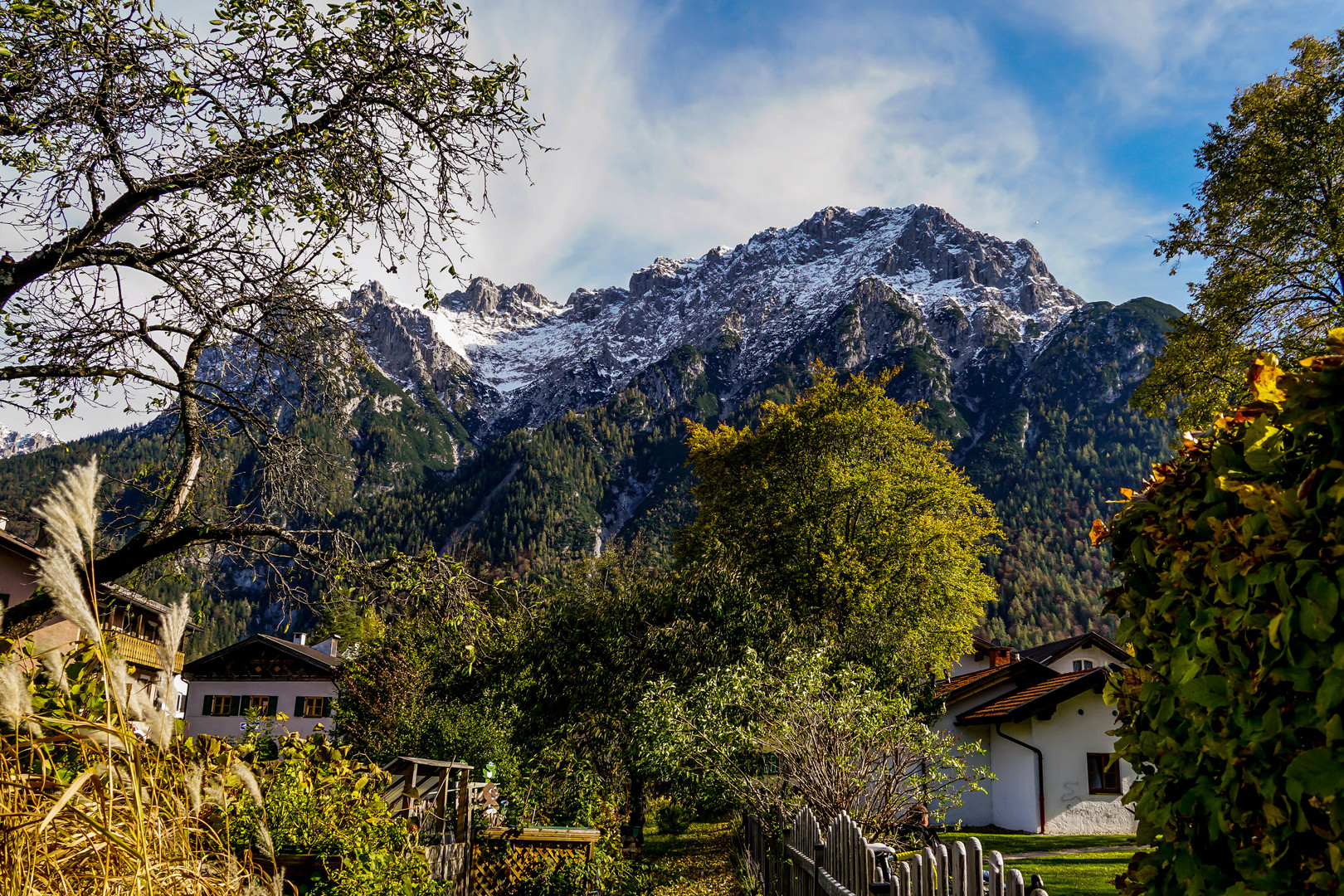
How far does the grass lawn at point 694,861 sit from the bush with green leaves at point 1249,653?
35.6 ft

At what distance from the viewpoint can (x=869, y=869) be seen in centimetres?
473

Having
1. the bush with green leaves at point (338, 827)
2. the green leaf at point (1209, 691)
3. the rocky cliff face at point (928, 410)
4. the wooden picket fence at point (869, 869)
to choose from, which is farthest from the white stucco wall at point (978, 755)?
the rocky cliff face at point (928, 410)

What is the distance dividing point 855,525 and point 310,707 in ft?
130

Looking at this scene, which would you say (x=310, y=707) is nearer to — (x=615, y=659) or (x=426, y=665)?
(x=426, y=665)

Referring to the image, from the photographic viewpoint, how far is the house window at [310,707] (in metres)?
47.0

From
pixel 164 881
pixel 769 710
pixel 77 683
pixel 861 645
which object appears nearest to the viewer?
pixel 164 881

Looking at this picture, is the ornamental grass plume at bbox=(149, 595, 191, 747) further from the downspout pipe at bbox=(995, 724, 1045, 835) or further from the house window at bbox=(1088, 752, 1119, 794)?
the house window at bbox=(1088, 752, 1119, 794)

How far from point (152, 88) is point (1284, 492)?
543cm

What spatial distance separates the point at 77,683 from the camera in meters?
3.26

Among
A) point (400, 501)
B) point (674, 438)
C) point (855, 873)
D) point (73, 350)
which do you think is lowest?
point (855, 873)

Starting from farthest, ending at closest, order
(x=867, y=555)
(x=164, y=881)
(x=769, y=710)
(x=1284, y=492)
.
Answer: (x=867, y=555), (x=769, y=710), (x=164, y=881), (x=1284, y=492)

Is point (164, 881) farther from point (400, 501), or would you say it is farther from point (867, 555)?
point (400, 501)

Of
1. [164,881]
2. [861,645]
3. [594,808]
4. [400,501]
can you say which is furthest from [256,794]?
[400,501]

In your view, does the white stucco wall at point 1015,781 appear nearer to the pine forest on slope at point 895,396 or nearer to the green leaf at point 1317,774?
the green leaf at point 1317,774
